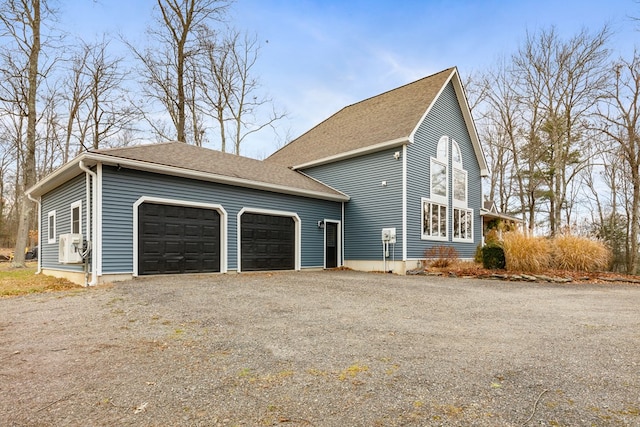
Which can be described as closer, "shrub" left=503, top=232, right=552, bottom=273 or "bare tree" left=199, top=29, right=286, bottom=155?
"shrub" left=503, top=232, right=552, bottom=273

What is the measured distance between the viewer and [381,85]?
21625mm

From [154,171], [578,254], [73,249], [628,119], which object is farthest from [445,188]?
[73,249]

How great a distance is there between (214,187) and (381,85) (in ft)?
49.0

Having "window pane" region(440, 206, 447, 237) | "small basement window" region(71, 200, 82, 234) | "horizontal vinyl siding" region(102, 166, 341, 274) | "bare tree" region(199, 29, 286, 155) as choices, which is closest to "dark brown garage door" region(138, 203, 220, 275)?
"horizontal vinyl siding" region(102, 166, 341, 274)

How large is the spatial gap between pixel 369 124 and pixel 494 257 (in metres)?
7.02

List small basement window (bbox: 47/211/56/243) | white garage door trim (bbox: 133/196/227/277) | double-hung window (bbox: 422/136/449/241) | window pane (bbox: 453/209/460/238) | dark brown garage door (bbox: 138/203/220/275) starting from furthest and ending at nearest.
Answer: window pane (bbox: 453/209/460/238)
double-hung window (bbox: 422/136/449/241)
small basement window (bbox: 47/211/56/243)
dark brown garage door (bbox: 138/203/220/275)
white garage door trim (bbox: 133/196/227/277)

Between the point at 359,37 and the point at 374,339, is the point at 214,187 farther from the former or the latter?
the point at 359,37

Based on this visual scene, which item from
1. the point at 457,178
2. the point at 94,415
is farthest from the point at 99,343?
the point at 457,178

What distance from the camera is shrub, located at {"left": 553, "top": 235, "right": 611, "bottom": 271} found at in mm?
10625

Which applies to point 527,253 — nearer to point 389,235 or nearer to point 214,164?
point 389,235

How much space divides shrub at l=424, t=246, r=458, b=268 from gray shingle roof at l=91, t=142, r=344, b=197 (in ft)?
12.9

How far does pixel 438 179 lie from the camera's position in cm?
1402

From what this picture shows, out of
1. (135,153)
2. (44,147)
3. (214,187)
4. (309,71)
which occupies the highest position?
(309,71)

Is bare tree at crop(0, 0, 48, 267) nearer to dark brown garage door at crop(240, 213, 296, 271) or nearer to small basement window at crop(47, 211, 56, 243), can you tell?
small basement window at crop(47, 211, 56, 243)
